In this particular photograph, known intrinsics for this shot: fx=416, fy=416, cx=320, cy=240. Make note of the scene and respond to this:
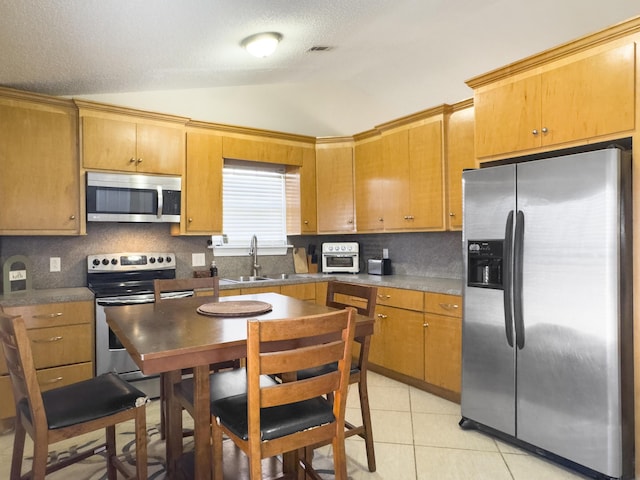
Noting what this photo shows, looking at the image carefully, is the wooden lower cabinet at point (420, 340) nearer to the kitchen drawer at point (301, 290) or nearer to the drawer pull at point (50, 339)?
the kitchen drawer at point (301, 290)

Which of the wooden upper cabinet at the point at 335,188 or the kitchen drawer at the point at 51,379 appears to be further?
the wooden upper cabinet at the point at 335,188

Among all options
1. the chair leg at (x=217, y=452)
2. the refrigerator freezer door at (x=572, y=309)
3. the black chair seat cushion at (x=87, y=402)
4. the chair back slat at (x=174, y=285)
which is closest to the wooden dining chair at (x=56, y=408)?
the black chair seat cushion at (x=87, y=402)

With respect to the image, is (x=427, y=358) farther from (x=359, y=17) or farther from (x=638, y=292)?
(x=359, y=17)

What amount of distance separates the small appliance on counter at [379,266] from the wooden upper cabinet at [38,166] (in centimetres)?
264

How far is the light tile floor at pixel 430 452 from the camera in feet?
7.11

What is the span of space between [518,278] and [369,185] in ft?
6.81

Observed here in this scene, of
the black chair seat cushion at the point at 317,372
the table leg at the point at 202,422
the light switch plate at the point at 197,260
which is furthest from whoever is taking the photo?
the light switch plate at the point at 197,260

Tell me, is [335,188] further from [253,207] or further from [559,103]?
[559,103]

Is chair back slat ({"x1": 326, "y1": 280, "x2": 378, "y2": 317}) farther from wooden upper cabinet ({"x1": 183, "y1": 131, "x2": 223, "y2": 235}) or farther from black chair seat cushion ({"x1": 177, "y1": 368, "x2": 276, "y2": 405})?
wooden upper cabinet ({"x1": 183, "y1": 131, "x2": 223, "y2": 235})

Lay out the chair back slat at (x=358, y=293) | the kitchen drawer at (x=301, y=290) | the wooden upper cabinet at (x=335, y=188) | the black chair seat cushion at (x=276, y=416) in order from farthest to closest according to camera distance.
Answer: the wooden upper cabinet at (x=335, y=188) < the kitchen drawer at (x=301, y=290) < the chair back slat at (x=358, y=293) < the black chair seat cushion at (x=276, y=416)

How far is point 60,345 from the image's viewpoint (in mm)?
Answer: 2830

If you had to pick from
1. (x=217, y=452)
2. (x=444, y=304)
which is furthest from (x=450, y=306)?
(x=217, y=452)

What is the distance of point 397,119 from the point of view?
3.83 meters

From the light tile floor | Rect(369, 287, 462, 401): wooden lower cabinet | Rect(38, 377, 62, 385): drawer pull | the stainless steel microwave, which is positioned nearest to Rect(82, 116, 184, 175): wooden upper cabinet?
the stainless steel microwave
